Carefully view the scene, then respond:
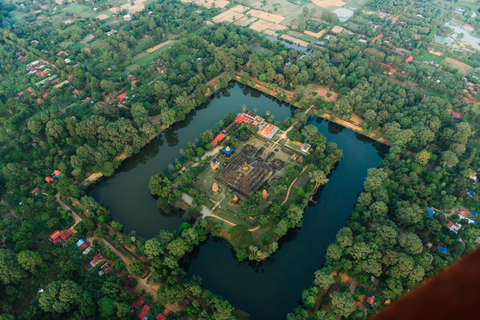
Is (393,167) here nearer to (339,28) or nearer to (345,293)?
(345,293)

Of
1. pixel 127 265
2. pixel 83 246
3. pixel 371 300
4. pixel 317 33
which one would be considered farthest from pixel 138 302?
pixel 317 33

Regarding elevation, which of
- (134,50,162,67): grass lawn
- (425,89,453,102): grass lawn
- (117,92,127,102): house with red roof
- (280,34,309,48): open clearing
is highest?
(280,34,309,48): open clearing

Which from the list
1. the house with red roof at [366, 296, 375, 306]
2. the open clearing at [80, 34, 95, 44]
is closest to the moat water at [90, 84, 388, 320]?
the house with red roof at [366, 296, 375, 306]

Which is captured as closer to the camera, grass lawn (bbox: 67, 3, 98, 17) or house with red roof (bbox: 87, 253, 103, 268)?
house with red roof (bbox: 87, 253, 103, 268)

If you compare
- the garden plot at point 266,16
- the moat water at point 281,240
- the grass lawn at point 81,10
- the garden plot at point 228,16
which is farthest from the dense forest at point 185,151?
the garden plot at point 266,16

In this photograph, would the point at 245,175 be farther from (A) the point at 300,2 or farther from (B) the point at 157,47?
(A) the point at 300,2

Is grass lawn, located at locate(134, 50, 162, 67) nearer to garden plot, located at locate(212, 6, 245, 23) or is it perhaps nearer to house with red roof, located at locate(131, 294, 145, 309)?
garden plot, located at locate(212, 6, 245, 23)
